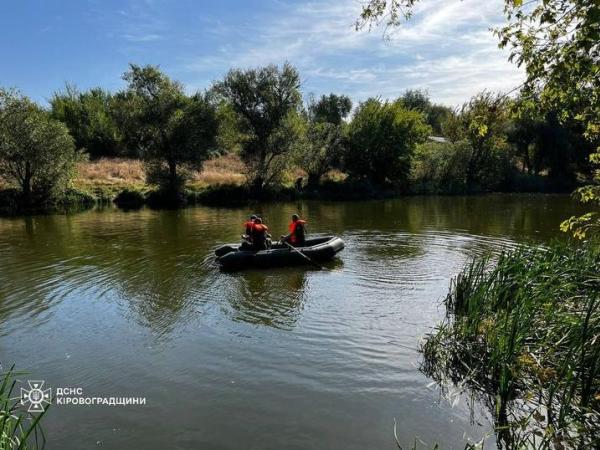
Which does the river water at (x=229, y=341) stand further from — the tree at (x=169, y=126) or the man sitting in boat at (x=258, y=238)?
the tree at (x=169, y=126)

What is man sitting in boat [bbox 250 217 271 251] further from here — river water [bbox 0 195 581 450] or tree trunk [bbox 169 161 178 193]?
tree trunk [bbox 169 161 178 193]

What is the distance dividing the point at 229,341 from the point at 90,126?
152 ft

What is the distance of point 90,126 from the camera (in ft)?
161

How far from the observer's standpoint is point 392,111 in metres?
44.5

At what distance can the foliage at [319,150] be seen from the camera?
1608 inches

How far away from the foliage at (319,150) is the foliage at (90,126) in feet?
63.6

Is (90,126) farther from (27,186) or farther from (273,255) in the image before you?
(273,255)

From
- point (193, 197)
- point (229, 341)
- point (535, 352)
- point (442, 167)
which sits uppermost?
point (442, 167)

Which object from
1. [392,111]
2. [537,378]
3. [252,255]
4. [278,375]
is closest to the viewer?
[537,378]

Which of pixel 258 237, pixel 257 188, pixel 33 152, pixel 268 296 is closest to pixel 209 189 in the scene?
pixel 257 188

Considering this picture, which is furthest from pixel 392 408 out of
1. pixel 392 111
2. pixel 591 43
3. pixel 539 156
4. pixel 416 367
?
pixel 539 156

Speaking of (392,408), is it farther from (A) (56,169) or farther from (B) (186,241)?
(A) (56,169)

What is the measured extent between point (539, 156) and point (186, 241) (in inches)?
1700

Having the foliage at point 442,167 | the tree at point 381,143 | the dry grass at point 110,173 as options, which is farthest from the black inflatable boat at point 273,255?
the foliage at point 442,167
